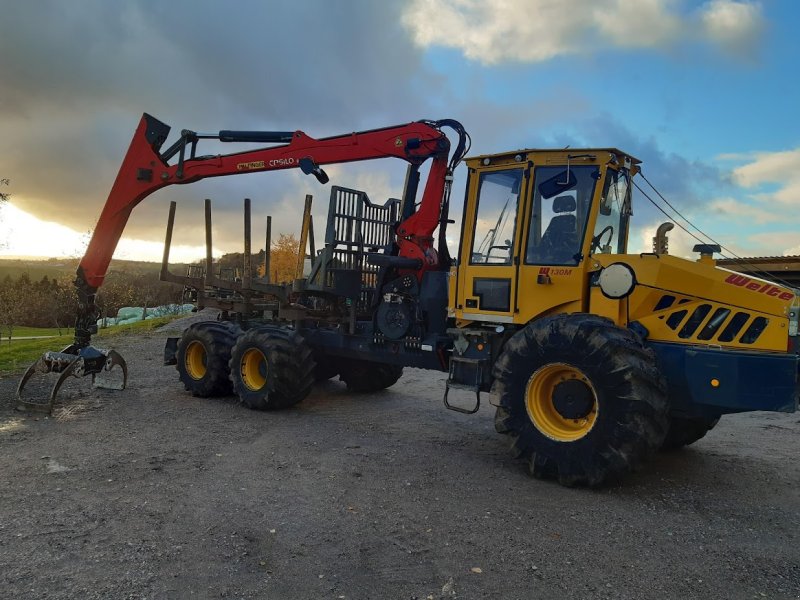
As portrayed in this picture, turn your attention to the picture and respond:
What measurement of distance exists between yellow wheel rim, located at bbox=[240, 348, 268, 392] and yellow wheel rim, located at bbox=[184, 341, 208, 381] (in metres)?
1.26

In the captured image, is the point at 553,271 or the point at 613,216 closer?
the point at 553,271

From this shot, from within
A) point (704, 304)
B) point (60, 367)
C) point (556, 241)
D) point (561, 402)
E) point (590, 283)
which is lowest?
point (60, 367)

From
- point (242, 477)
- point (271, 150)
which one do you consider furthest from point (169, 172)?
point (242, 477)

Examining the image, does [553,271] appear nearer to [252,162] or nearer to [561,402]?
[561,402]

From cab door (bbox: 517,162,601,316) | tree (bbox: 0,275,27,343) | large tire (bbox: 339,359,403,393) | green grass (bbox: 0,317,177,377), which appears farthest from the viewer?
tree (bbox: 0,275,27,343)

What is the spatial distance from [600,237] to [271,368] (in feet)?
16.5

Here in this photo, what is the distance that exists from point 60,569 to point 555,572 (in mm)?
3259

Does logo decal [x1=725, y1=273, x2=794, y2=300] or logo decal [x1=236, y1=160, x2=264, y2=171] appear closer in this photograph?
logo decal [x1=725, y1=273, x2=794, y2=300]

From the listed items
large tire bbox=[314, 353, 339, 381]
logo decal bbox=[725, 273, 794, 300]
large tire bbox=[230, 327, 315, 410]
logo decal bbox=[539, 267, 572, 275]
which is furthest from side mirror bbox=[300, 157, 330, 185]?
logo decal bbox=[725, 273, 794, 300]

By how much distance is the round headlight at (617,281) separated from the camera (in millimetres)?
5805

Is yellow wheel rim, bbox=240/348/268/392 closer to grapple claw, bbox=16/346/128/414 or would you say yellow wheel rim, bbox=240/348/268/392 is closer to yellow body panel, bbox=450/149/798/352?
grapple claw, bbox=16/346/128/414

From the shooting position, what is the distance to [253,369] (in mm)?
9398

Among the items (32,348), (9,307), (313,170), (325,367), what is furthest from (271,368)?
(9,307)

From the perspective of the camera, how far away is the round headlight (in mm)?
5805
